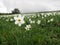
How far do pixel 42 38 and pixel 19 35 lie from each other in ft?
2.99

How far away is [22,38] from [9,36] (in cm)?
55

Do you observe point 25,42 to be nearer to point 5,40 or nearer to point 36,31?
point 5,40

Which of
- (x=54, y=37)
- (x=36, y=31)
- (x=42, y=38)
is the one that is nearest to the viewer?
(x=42, y=38)

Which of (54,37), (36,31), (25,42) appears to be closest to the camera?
(25,42)

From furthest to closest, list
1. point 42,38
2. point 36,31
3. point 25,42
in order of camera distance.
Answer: point 36,31
point 42,38
point 25,42

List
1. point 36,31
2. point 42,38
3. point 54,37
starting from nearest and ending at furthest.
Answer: point 42,38 < point 54,37 < point 36,31

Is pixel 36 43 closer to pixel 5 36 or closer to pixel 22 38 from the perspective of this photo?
pixel 22 38

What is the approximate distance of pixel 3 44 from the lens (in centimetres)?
832

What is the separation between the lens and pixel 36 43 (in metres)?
8.41

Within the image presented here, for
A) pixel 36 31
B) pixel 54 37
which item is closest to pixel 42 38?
pixel 54 37

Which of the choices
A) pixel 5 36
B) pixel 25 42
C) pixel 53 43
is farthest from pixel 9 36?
pixel 53 43

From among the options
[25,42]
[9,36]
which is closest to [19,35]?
[9,36]

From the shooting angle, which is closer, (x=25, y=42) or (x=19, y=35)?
(x=25, y=42)

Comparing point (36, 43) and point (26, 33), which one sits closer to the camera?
point (36, 43)
